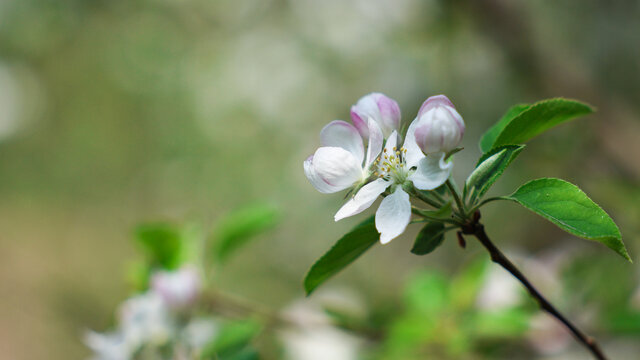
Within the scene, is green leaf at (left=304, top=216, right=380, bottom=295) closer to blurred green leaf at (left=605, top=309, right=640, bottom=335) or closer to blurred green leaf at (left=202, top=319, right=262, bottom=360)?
blurred green leaf at (left=202, top=319, right=262, bottom=360)

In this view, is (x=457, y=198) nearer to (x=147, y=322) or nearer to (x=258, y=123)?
(x=147, y=322)

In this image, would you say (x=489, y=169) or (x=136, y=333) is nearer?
(x=489, y=169)

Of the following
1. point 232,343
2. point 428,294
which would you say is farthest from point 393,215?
point 428,294

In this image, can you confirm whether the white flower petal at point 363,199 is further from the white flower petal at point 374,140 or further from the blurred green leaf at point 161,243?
the blurred green leaf at point 161,243

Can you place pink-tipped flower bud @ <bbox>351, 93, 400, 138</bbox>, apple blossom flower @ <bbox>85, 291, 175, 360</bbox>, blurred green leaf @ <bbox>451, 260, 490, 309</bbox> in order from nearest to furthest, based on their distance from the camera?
pink-tipped flower bud @ <bbox>351, 93, 400, 138</bbox> < apple blossom flower @ <bbox>85, 291, 175, 360</bbox> < blurred green leaf @ <bbox>451, 260, 490, 309</bbox>

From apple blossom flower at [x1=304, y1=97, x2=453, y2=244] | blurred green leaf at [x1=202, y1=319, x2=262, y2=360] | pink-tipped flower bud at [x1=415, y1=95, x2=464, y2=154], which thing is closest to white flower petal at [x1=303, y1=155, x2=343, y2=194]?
apple blossom flower at [x1=304, y1=97, x2=453, y2=244]

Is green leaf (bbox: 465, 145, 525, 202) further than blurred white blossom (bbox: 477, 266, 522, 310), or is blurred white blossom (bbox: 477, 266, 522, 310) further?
blurred white blossom (bbox: 477, 266, 522, 310)

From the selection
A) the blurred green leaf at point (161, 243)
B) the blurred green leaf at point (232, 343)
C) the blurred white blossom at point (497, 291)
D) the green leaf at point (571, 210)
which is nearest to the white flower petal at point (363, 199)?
the green leaf at point (571, 210)
